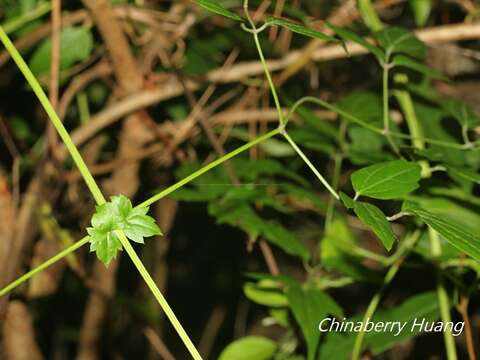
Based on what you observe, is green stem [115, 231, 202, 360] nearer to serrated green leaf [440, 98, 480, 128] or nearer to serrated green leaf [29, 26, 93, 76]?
serrated green leaf [440, 98, 480, 128]

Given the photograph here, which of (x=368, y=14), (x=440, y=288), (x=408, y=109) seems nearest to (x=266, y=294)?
(x=440, y=288)

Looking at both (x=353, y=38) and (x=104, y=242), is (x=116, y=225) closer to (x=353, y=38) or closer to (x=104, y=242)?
(x=104, y=242)

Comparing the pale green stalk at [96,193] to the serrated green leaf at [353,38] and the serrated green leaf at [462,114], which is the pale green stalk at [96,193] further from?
the serrated green leaf at [462,114]

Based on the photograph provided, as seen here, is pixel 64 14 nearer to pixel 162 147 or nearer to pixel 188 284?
pixel 162 147

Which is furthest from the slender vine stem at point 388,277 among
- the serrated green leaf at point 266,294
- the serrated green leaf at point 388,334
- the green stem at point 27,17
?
the green stem at point 27,17

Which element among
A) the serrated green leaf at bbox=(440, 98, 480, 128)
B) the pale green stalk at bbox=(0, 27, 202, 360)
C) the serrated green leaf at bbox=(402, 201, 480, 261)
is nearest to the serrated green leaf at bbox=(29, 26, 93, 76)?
the pale green stalk at bbox=(0, 27, 202, 360)

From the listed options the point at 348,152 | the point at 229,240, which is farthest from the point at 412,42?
the point at 229,240
